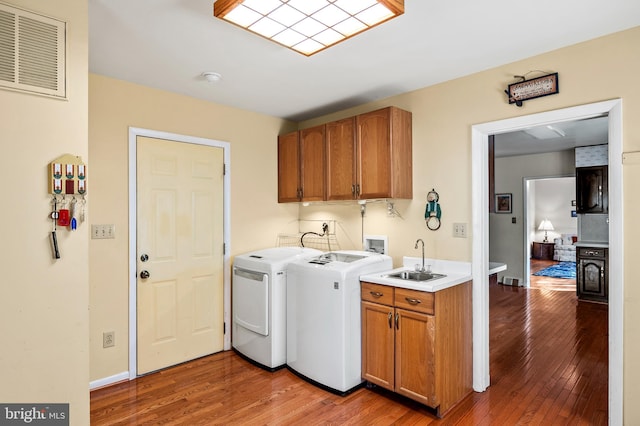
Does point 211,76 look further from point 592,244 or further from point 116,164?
point 592,244

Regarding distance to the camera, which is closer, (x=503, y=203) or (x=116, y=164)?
(x=116, y=164)

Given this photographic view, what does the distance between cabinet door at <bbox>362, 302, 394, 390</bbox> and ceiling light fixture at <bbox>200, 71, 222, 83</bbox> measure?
2.13 m

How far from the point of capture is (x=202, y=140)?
3498 mm

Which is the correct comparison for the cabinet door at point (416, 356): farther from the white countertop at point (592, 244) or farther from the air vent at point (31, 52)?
the white countertop at point (592, 244)

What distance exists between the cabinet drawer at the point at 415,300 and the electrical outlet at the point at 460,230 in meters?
0.73

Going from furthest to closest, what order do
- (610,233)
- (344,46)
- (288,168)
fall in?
(288,168) → (344,46) → (610,233)

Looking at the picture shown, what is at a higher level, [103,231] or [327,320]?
[103,231]

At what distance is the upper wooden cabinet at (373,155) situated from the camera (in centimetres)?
306

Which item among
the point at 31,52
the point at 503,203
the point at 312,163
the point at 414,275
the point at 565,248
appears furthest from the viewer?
the point at 565,248

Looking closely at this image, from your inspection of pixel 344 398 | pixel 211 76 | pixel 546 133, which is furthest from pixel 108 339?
pixel 546 133

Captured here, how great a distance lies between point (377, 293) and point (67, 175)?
81.9 inches

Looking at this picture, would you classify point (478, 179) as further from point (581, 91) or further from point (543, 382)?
point (543, 382)

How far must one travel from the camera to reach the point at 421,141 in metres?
3.18

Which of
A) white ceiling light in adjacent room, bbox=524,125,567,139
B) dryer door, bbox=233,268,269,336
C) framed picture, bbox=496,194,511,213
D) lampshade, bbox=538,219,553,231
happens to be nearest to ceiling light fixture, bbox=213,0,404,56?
dryer door, bbox=233,268,269,336
